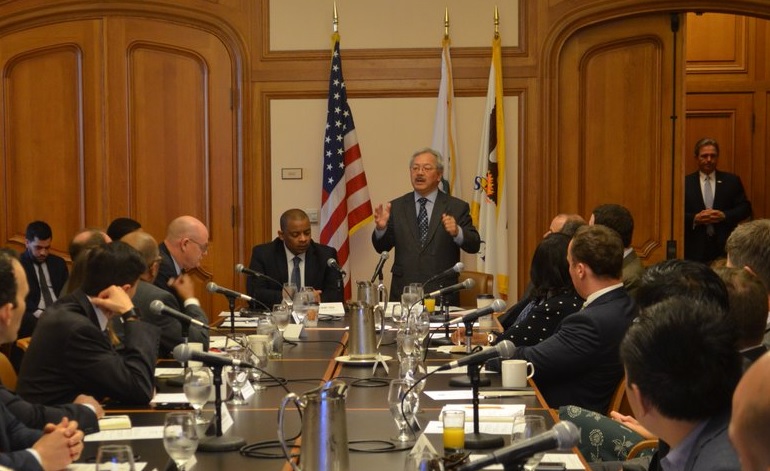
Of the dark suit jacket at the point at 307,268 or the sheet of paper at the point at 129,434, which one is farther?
the dark suit jacket at the point at 307,268

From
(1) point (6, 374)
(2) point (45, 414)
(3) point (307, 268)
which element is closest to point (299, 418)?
(2) point (45, 414)

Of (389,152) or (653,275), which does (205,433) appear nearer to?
(653,275)

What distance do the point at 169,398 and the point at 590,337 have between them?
1.68 meters

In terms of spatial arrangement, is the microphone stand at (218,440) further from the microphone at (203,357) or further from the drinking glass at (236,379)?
the drinking glass at (236,379)

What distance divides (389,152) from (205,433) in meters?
5.49

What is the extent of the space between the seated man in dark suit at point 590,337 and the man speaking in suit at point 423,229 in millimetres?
3054

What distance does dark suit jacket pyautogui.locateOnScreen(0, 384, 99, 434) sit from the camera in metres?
3.33

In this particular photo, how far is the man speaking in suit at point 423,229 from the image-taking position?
763 centimetres

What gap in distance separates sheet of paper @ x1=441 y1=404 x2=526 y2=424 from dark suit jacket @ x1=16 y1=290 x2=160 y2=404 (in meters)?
1.14

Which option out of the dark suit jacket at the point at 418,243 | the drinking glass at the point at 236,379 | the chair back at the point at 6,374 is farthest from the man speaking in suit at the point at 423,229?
the drinking glass at the point at 236,379

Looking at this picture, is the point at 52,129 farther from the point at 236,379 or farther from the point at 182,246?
the point at 236,379

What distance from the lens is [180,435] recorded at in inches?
107

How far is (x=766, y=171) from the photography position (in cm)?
1023

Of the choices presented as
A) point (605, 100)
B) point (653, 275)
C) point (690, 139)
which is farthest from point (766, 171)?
point (653, 275)
